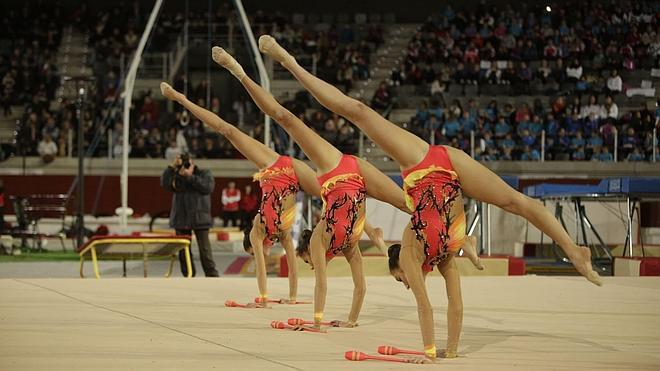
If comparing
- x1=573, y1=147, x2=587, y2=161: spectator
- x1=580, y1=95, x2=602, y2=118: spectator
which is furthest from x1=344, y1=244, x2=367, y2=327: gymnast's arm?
x1=580, y1=95, x2=602, y2=118: spectator

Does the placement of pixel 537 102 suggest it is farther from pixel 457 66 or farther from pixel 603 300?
pixel 603 300

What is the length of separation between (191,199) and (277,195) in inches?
170

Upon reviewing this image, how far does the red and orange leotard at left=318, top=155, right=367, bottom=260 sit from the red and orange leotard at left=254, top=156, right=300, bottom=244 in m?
1.30

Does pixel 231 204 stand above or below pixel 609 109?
below

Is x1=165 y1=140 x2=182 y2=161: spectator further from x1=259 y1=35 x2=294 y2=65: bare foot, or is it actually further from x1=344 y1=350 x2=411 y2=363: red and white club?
x1=344 y1=350 x2=411 y2=363: red and white club

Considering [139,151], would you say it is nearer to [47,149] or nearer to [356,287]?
[47,149]

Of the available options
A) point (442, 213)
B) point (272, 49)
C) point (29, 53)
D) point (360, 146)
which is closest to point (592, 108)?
point (360, 146)

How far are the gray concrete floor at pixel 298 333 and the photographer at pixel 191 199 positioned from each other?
1.93 metres

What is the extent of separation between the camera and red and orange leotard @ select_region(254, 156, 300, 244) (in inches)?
313

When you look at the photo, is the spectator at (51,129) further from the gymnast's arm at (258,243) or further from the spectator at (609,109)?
the gymnast's arm at (258,243)

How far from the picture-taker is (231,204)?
20.0 m

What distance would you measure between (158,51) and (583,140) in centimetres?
1306

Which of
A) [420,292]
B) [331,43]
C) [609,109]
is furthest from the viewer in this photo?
[331,43]

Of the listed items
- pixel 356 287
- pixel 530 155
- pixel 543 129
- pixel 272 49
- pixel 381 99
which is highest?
pixel 381 99
